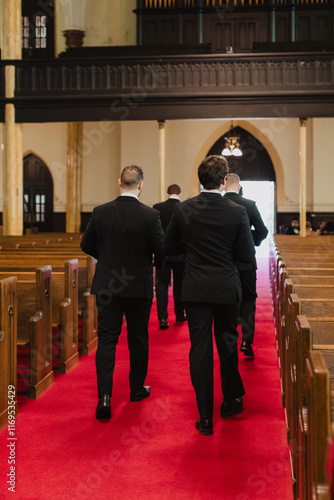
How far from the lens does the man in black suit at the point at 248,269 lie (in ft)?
17.6

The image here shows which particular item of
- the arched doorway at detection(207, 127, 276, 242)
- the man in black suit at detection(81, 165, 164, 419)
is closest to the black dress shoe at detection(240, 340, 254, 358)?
the man in black suit at detection(81, 165, 164, 419)

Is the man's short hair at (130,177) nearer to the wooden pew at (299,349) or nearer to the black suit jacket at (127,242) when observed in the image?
the black suit jacket at (127,242)

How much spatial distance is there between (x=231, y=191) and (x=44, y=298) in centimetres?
199

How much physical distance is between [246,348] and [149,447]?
2354 millimetres

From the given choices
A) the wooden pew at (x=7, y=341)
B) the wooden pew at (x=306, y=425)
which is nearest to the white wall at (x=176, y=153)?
the wooden pew at (x=7, y=341)

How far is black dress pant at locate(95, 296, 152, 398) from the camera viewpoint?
4090mm

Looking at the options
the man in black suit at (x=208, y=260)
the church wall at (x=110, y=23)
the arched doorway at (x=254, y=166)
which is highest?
the church wall at (x=110, y=23)

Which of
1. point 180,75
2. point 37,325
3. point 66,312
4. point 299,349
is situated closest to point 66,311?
point 66,312

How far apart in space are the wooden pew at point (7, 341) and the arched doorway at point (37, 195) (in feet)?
46.5

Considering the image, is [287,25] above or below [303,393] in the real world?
above

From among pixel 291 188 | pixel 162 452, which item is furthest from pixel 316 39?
pixel 162 452

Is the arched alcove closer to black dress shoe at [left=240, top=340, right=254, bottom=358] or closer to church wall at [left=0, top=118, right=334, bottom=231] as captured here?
church wall at [left=0, top=118, right=334, bottom=231]

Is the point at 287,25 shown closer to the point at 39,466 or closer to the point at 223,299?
the point at 223,299

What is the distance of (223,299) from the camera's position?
3625mm
